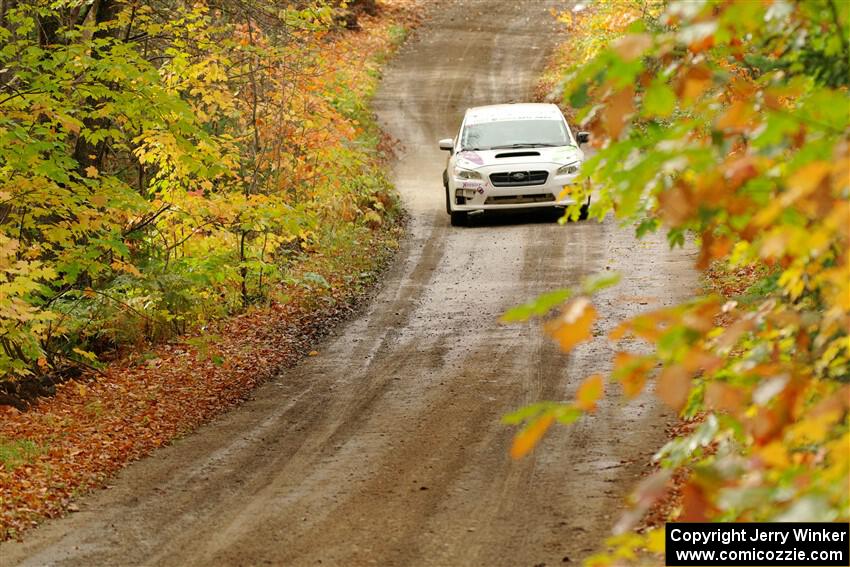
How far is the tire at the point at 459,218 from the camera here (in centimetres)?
1955

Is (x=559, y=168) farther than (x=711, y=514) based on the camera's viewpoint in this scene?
Yes

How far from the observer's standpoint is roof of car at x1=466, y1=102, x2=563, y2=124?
19812 mm

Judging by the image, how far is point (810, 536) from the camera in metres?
3.68

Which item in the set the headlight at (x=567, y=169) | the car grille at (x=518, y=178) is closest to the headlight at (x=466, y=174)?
the car grille at (x=518, y=178)

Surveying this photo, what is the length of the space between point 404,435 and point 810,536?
19.1 feet

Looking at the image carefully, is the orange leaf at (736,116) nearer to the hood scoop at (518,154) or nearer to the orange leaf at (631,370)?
the orange leaf at (631,370)

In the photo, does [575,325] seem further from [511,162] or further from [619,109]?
[511,162]

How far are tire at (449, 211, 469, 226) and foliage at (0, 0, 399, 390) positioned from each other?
61.5 inches

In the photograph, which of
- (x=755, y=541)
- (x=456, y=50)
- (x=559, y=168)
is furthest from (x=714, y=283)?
(x=456, y=50)

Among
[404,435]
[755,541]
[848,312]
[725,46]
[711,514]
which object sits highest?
[725,46]

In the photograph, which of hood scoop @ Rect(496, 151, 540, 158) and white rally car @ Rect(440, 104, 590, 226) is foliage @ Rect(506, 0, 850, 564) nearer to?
white rally car @ Rect(440, 104, 590, 226)

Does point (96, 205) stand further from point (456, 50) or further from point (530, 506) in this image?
point (456, 50)

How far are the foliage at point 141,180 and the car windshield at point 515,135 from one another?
2.50 m

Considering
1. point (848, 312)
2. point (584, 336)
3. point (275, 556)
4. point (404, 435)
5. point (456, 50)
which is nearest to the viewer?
point (584, 336)
